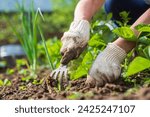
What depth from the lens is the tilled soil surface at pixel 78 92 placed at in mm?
1770

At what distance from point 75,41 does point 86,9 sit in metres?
0.24

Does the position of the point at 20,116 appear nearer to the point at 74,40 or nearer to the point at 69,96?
the point at 69,96

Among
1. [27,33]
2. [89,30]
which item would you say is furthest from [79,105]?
[27,33]

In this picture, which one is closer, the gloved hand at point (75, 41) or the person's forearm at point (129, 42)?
the person's forearm at point (129, 42)

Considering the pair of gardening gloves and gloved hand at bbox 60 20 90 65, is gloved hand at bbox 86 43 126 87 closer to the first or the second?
the pair of gardening gloves

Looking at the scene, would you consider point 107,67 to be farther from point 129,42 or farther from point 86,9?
point 86,9

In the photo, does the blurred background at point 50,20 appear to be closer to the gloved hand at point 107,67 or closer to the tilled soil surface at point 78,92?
the tilled soil surface at point 78,92

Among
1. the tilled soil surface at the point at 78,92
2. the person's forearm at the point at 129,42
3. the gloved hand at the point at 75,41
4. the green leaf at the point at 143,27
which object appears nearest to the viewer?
the tilled soil surface at the point at 78,92

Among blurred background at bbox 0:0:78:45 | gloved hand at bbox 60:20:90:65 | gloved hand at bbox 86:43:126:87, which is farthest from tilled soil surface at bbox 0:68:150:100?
blurred background at bbox 0:0:78:45

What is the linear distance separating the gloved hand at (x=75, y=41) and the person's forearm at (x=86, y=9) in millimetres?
73

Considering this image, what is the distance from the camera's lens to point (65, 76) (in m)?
2.23

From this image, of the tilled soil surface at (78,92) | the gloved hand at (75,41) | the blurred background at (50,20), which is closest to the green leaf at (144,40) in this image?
the tilled soil surface at (78,92)

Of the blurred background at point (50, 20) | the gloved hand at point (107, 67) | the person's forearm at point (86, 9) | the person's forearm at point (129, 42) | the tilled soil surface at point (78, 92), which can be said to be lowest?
the tilled soil surface at point (78, 92)

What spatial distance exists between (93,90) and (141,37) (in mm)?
361
